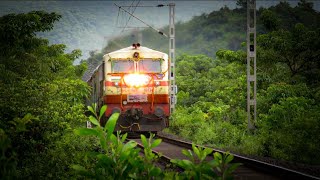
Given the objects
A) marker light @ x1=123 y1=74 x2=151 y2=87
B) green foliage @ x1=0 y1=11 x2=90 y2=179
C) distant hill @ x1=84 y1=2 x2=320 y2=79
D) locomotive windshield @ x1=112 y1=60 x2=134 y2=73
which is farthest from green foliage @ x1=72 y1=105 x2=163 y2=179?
distant hill @ x1=84 y1=2 x2=320 y2=79

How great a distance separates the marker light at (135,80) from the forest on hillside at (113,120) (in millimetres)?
1997

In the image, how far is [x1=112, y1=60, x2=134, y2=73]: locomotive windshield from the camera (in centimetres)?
1828

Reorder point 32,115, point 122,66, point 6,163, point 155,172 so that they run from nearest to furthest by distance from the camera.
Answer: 1. point 6,163
2. point 155,172
3. point 32,115
4. point 122,66

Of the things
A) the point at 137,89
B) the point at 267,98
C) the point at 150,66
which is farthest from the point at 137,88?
the point at 267,98

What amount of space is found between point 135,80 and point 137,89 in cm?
32

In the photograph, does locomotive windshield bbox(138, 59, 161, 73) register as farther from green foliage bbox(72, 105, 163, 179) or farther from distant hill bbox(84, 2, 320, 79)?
distant hill bbox(84, 2, 320, 79)

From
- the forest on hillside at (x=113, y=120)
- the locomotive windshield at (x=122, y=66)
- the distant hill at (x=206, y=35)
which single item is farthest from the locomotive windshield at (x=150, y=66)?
the distant hill at (x=206, y=35)

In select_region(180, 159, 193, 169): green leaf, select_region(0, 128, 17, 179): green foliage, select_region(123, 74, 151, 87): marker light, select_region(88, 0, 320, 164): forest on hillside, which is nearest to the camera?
select_region(0, 128, 17, 179): green foliage

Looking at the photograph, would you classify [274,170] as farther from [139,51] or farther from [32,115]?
[139,51]

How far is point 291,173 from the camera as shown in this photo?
9375 mm

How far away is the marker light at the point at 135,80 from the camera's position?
1822 centimetres

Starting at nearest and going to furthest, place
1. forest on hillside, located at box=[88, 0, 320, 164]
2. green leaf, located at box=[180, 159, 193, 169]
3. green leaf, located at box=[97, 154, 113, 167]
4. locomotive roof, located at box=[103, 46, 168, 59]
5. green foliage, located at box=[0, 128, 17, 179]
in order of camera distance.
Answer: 1. green foliage, located at box=[0, 128, 17, 179]
2. green leaf, located at box=[180, 159, 193, 169]
3. green leaf, located at box=[97, 154, 113, 167]
4. forest on hillside, located at box=[88, 0, 320, 164]
5. locomotive roof, located at box=[103, 46, 168, 59]

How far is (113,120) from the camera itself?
4344 millimetres

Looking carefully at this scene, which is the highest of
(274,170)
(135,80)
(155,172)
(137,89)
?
(135,80)
